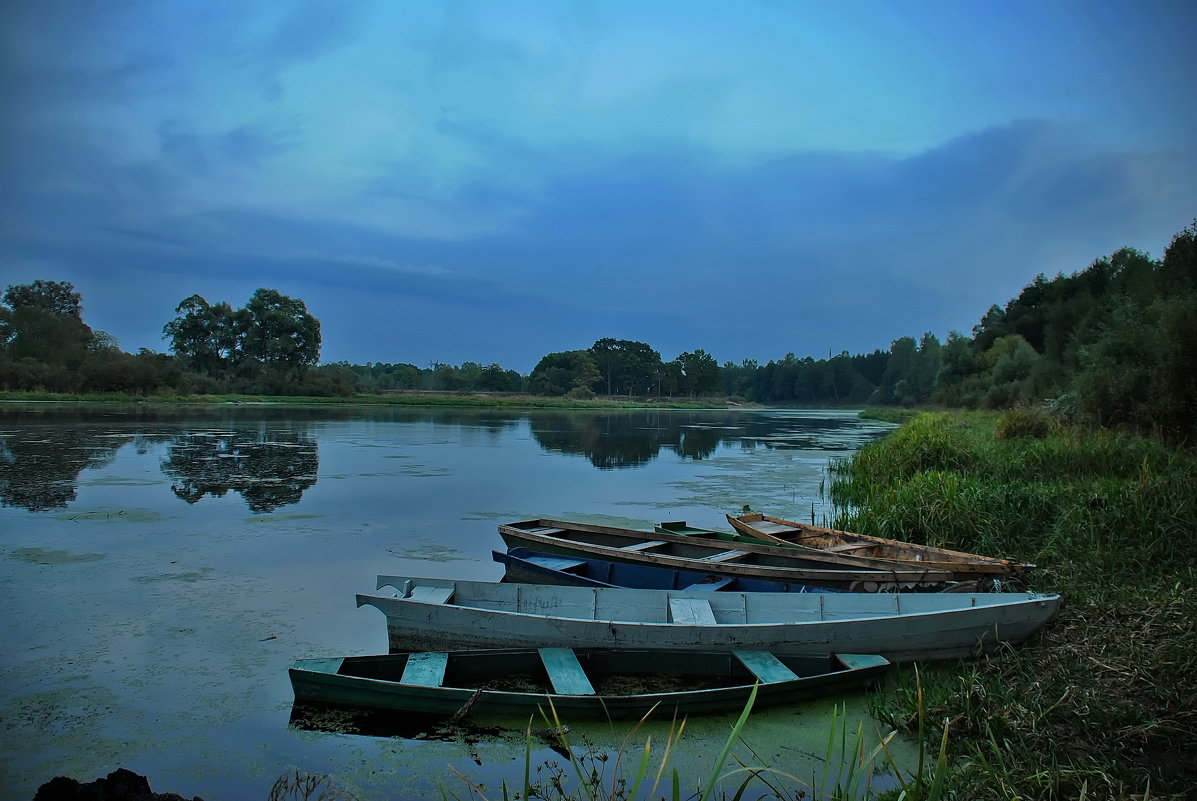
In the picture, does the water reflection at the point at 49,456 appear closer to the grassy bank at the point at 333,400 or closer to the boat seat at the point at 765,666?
the boat seat at the point at 765,666

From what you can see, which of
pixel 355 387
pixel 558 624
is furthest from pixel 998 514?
pixel 355 387

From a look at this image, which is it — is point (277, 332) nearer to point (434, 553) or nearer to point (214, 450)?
point (214, 450)

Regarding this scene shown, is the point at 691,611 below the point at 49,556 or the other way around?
the other way around

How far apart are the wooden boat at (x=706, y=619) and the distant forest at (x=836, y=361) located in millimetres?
10755

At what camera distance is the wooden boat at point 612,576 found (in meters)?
7.19

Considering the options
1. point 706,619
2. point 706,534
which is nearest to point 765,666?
point 706,619

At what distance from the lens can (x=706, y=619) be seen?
18.5 feet

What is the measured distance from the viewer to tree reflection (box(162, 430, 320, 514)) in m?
14.2

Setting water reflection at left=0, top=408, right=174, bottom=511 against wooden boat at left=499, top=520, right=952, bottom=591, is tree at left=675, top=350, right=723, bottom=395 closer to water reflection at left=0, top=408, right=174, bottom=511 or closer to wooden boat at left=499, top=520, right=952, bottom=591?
water reflection at left=0, top=408, right=174, bottom=511

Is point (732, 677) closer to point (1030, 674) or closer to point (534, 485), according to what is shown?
point (1030, 674)

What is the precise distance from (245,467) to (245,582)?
1114 centimetres

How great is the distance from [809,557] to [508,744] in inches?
167

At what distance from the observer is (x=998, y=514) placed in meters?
9.03

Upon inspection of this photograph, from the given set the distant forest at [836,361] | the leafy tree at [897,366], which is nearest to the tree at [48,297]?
the distant forest at [836,361]
